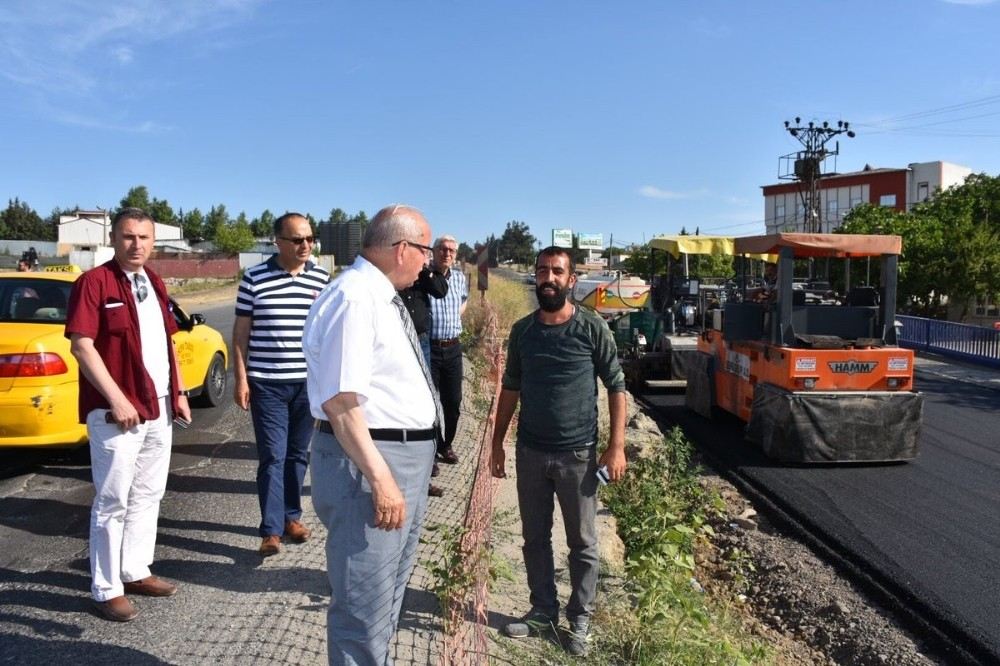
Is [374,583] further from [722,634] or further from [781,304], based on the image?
[781,304]

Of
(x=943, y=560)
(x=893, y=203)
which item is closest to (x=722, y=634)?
(x=943, y=560)

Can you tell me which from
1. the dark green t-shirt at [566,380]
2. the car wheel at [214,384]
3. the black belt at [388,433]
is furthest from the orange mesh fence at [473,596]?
the car wheel at [214,384]

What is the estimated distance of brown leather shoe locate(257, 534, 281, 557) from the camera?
445cm

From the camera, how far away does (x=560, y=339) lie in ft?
12.9

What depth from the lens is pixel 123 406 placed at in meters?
3.60

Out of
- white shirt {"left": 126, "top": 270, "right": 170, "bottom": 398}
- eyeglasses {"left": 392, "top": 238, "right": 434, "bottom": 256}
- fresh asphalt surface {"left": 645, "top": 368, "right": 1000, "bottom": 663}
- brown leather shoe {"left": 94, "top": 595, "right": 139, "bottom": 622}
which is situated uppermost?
eyeglasses {"left": 392, "top": 238, "right": 434, "bottom": 256}

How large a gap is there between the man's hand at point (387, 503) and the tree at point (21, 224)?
11004 centimetres

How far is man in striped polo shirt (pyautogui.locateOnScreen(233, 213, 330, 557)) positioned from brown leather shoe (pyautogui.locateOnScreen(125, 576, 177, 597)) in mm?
602

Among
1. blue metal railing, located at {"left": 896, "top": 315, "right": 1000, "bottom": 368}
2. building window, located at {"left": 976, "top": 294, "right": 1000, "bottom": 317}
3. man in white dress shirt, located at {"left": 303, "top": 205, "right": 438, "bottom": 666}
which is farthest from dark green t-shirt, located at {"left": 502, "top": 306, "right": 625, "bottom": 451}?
building window, located at {"left": 976, "top": 294, "right": 1000, "bottom": 317}

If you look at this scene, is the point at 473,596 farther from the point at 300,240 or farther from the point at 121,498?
the point at 300,240

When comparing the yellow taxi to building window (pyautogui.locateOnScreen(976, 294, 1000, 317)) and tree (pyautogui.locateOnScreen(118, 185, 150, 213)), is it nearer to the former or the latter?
building window (pyautogui.locateOnScreen(976, 294, 1000, 317))

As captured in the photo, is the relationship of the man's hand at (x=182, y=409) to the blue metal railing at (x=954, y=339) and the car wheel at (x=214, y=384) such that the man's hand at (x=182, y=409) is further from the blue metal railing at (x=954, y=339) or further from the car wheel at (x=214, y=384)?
the blue metal railing at (x=954, y=339)

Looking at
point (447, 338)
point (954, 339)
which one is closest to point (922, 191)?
point (954, 339)

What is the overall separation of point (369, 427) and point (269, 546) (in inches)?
81.0
